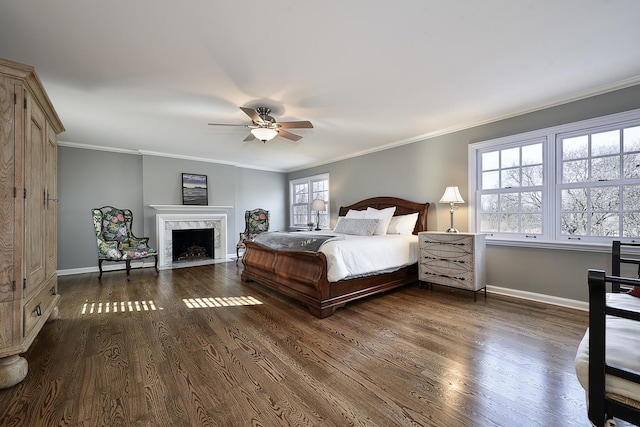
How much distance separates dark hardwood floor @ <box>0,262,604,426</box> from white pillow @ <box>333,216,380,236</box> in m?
1.23

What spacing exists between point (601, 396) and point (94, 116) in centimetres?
508

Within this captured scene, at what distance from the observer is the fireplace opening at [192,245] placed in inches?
237

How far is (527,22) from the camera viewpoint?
1812 millimetres

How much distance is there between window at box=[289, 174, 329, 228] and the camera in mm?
6385

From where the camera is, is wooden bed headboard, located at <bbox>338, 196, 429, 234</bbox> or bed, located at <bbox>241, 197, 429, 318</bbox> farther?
wooden bed headboard, located at <bbox>338, 196, 429, 234</bbox>

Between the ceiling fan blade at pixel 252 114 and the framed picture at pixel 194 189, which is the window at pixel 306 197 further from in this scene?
the ceiling fan blade at pixel 252 114

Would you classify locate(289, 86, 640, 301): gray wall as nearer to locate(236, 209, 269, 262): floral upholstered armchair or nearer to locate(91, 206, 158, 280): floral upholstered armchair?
locate(236, 209, 269, 262): floral upholstered armchair

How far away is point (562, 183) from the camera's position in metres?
3.09

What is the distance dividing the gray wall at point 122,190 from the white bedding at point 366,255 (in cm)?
417

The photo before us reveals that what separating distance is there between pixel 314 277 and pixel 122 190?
4706mm

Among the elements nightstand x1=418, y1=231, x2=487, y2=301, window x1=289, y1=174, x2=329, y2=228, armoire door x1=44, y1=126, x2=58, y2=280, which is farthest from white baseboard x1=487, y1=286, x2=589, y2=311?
armoire door x1=44, y1=126, x2=58, y2=280

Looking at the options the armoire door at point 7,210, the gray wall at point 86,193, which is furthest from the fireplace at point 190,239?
the armoire door at point 7,210

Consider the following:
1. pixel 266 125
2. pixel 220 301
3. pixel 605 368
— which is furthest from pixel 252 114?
pixel 605 368

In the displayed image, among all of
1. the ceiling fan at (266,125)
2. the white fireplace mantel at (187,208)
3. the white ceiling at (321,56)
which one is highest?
the white ceiling at (321,56)
